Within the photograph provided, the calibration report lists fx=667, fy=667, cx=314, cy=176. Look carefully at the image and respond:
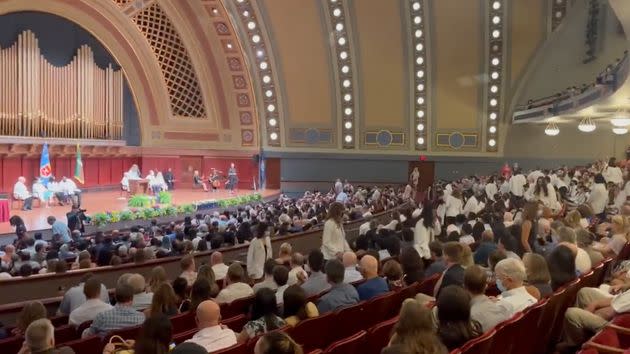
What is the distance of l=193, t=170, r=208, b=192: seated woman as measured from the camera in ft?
95.8

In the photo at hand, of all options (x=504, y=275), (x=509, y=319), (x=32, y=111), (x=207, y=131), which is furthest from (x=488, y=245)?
(x=207, y=131)

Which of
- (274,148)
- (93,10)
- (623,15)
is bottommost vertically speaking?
(274,148)

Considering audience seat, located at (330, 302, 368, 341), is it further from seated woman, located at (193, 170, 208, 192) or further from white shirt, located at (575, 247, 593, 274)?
seated woman, located at (193, 170, 208, 192)

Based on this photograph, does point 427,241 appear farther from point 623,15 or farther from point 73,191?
point 73,191

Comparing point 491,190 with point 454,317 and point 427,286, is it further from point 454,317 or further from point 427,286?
point 454,317

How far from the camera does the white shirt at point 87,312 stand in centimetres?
598

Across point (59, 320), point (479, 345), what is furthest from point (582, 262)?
point (59, 320)

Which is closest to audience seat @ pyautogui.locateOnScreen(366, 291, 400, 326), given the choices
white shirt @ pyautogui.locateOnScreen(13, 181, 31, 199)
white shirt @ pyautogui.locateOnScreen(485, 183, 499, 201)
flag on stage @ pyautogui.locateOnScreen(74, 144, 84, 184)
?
white shirt @ pyautogui.locateOnScreen(485, 183, 499, 201)

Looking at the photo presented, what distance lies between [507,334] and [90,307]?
3.71 meters

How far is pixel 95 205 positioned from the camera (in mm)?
21656

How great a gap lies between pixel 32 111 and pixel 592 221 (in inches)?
806

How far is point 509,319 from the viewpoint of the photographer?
15.0 ft

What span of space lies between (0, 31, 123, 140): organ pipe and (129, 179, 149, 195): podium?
3810mm

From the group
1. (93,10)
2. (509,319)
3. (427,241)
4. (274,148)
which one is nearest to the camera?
(509,319)
